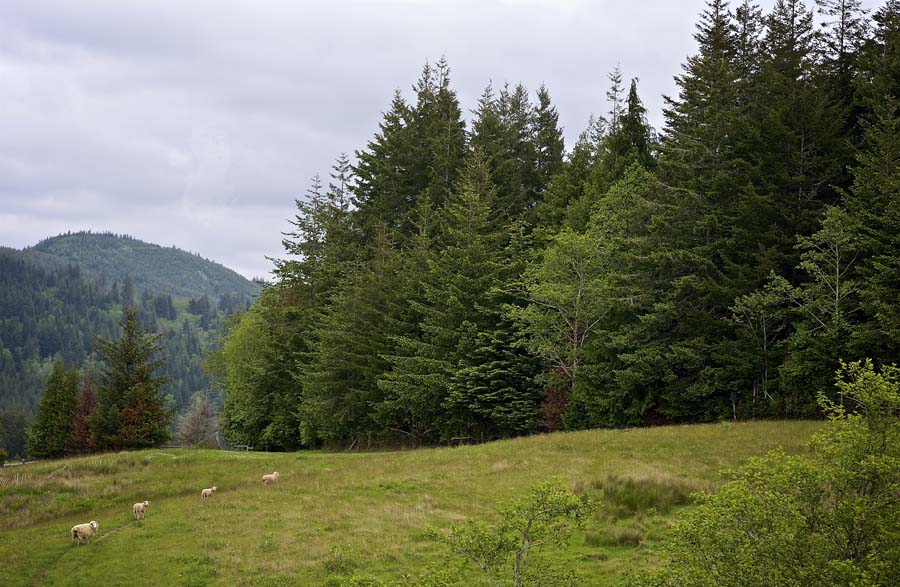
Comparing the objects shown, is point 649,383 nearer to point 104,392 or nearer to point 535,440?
point 535,440

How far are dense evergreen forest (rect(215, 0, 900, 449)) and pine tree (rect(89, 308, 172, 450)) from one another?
31.4 feet

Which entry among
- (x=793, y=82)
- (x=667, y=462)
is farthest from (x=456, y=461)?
(x=793, y=82)

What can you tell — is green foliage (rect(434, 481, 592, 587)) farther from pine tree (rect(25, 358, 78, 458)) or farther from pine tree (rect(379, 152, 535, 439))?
pine tree (rect(25, 358, 78, 458))

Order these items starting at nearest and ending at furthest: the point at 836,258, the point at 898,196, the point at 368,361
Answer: the point at 898,196 → the point at 836,258 → the point at 368,361

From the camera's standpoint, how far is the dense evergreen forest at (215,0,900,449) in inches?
1095

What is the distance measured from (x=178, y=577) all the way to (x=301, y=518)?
502 cm

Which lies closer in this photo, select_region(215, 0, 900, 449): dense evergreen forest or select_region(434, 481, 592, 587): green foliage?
select_region(434, 481, 592, 587): green foliage

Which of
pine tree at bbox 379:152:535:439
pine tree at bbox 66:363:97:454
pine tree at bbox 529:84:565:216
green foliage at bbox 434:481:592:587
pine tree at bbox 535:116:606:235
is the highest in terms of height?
pine tree at bbox 529:84:565:216

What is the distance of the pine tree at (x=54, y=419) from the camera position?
57.9 m

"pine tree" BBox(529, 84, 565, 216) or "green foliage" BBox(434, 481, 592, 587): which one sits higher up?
"pine tree" BBox(529, 84, 565, 216)

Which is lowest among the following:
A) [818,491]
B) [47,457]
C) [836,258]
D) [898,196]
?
[47,457]

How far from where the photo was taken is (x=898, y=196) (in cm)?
2441

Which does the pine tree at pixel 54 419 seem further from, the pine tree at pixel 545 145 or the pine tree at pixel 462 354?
the pine tree at pixel 545 145

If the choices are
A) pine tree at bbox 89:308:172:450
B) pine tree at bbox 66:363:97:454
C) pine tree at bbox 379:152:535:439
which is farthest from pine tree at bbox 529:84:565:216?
pine tree at bbox 66:363:97:454
